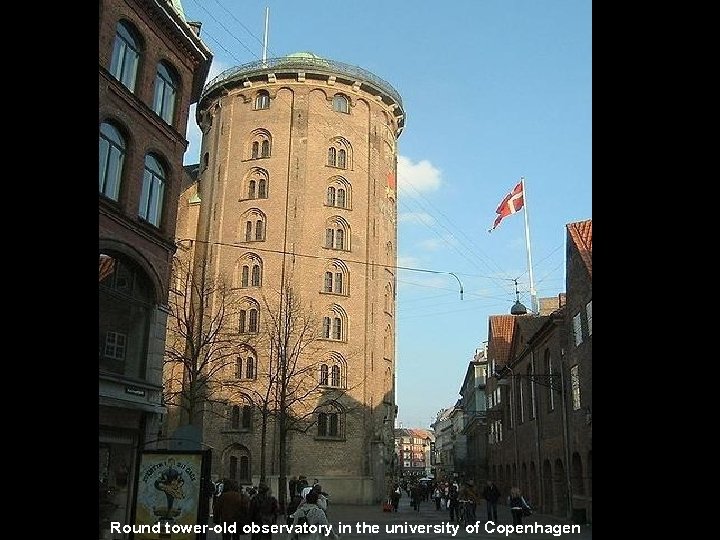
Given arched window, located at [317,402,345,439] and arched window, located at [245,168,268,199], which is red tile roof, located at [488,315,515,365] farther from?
arched window, located at [245,168,268,199]

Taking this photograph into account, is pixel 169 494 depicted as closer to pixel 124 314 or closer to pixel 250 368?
pixel 124 314

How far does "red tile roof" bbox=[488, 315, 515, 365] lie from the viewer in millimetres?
47344

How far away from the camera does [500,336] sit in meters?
48.5

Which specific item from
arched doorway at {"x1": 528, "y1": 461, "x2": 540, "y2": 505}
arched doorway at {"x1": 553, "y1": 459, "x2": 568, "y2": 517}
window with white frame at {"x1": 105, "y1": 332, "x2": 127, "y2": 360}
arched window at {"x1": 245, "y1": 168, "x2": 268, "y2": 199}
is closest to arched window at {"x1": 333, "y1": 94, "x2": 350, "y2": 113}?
arched window at {"x1": 245, "y1": 168, "x2": 268, "y2": 199}

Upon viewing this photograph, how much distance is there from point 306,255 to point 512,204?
16325mm

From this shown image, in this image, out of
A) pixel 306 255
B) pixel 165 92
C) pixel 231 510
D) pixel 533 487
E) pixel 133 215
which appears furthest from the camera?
pixel 306 255

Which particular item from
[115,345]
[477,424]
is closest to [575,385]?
[115,345]

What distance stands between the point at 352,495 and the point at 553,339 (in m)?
19.8

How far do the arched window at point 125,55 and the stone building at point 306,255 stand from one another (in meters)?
22.0

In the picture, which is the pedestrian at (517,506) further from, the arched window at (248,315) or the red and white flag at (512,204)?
the arched window at (248,315)

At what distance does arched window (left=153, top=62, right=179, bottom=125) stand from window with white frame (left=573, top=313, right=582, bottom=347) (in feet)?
55.1
